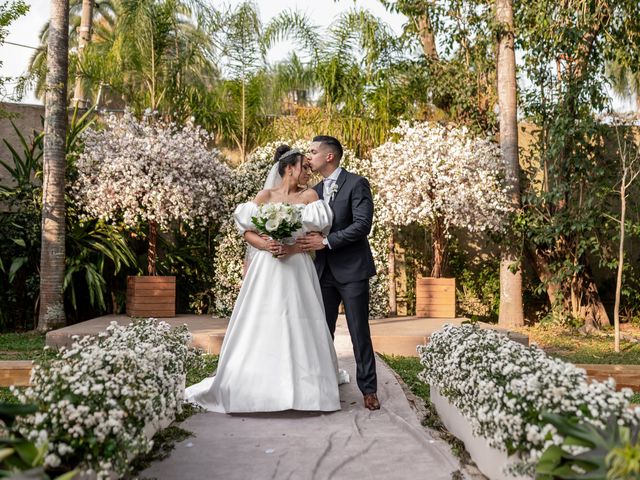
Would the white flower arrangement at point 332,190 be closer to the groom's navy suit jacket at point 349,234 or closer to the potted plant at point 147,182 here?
the groom's navy suit jacket at point 349,234

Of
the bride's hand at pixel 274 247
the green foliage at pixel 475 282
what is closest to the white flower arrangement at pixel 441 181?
the green foliage at pixel 475 282

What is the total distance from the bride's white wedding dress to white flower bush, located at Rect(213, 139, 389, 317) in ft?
15.5

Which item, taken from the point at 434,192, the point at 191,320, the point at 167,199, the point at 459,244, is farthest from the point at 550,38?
the point at 191,320

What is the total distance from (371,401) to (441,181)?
5.02 meters

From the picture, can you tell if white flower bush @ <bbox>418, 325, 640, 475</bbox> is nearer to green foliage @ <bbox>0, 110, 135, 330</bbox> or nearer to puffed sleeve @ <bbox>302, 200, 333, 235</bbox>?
puffed sleeve @ <bbox>302, 200, 333, 235</bbox>

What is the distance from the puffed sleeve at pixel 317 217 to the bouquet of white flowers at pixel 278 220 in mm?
80

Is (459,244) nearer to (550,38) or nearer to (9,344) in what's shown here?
(550,38)

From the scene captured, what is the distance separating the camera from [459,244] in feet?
36.6

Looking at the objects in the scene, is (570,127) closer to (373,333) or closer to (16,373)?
(373,333)

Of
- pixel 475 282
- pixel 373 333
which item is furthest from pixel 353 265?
pixel 475 282

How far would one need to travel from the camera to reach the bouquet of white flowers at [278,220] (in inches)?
186

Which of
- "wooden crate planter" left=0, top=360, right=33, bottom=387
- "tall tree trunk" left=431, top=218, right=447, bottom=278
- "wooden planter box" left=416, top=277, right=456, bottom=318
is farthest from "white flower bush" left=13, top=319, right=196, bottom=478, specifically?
"tall tree trunk" left=431, top=218, right=447, bottom=278

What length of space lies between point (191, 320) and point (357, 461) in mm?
6063

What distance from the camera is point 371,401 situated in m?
4.84
